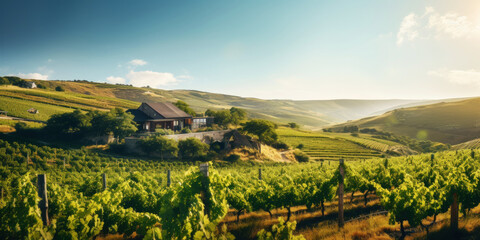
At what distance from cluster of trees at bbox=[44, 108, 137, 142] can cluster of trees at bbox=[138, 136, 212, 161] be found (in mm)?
5836

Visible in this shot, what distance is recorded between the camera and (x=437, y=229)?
11742 millimetres

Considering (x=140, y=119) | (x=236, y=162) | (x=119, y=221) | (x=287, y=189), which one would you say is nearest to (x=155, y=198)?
(x=119, y=221)

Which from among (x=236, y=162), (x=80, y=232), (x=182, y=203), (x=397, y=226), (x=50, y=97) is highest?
(x=50, y=97)

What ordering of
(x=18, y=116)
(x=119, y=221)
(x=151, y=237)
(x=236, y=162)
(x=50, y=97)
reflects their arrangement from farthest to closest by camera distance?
(x=50, y=97), (x=18, y=116), (x=236, y=162), (x=119, y=221), (x=151, y=237)

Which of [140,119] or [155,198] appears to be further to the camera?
[140,119]

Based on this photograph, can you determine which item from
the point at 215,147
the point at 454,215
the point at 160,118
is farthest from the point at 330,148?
the point at 454,215

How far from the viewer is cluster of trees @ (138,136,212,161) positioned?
140ft

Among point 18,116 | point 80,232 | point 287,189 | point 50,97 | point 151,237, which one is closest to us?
point 151,237

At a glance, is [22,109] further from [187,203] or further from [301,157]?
[187,203]

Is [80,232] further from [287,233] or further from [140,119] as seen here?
[140,119]

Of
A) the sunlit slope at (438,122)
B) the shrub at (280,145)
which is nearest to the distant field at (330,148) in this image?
the shrub at (280,145)

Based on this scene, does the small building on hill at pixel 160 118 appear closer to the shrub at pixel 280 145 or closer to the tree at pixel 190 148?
the tree at pixel 190 148

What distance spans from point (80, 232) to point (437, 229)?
15.9 m

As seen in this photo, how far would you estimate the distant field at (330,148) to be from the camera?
63.9 m
